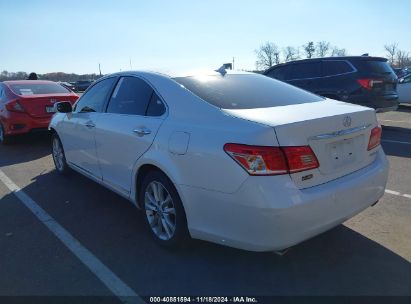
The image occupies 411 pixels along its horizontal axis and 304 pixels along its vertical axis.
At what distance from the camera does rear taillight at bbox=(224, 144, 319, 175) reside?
273cm

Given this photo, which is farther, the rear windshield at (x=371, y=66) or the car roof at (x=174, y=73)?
the rear windshield at (x=371, y=66)

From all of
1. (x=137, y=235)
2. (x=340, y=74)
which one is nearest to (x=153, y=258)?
(x=137, y=235)

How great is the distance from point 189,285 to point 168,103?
1.55 m

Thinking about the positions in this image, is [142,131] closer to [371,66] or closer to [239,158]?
[239,158]

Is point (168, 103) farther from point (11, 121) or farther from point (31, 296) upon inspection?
point (11, 121)

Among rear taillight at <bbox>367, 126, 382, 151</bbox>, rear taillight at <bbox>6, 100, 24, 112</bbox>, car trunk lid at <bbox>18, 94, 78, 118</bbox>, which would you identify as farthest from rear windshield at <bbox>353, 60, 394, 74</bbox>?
rear taillight at <bbox>6, 100, 24, 112</bbox>

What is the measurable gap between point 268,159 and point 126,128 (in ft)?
5.76

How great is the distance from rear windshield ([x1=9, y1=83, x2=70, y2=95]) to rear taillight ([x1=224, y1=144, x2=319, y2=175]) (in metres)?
7.67

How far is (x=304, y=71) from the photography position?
33.5ft

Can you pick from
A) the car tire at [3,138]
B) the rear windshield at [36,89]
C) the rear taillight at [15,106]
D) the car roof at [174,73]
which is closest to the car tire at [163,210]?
the car roof at [174,73]

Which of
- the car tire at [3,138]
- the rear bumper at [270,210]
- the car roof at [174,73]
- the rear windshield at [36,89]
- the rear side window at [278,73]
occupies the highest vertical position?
the car roof at [174,73]

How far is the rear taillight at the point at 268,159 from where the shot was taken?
8.95ft

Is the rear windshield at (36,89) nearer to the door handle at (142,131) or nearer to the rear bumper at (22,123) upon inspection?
the rear bumper at (22,123)

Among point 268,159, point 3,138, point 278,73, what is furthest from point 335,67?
point 3,138
